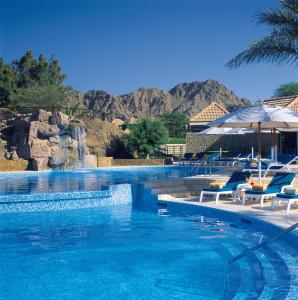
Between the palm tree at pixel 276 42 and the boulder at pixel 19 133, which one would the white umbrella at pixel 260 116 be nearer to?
the palm tree at pixel 276 42

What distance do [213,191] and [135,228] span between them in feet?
7.97

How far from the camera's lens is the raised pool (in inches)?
218

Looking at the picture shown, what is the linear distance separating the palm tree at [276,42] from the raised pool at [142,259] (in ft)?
12.0

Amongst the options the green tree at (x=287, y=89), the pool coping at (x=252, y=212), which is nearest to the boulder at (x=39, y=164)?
the pool coping at (x=252, y=212)

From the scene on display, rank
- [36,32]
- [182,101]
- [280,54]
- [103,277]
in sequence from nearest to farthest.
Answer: [103,277] → [280,54] → [36,32] → [182,101]

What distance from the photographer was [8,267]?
6.71m

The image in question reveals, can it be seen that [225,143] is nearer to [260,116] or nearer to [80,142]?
[80,142]

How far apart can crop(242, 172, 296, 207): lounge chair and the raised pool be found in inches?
32.8

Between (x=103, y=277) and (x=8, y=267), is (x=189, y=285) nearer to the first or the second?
(x=103, y=277)

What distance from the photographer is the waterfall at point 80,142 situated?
26969mm

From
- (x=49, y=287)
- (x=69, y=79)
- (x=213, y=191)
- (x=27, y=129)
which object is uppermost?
(x=69, y=79)

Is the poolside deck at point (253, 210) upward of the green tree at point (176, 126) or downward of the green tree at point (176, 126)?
downward

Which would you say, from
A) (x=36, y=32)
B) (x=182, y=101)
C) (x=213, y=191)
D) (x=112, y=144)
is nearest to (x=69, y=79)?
(x=36, y=32)

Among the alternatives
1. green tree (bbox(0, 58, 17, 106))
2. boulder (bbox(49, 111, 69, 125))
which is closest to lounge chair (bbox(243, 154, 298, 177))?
boulder (bbox(49, 111, 69, 125))
